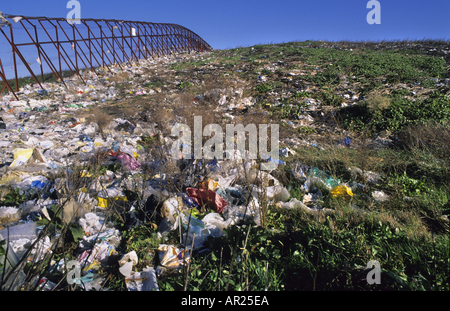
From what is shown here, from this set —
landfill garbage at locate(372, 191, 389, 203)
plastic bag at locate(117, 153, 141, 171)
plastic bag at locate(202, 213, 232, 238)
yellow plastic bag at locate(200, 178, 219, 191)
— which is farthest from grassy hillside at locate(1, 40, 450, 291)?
yellow plastic bag at locate(200, 178, 219, 191)

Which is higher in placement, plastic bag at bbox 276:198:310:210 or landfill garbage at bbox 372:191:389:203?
landfill garbage at bbox 372:191:389:203

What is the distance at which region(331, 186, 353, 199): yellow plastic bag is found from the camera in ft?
9.27

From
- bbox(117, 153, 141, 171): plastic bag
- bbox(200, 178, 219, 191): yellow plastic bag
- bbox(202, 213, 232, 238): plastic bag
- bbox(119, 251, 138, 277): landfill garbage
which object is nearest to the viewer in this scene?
bbox(119, 251, 138, 277): landfill garbage

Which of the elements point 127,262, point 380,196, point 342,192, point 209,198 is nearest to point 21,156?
point 127,262

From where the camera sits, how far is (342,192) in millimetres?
2855

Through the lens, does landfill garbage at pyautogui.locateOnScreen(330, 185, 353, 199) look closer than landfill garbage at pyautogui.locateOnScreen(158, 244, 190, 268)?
No

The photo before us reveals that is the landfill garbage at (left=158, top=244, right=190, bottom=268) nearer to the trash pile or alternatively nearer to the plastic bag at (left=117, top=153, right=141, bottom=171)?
the trash pile

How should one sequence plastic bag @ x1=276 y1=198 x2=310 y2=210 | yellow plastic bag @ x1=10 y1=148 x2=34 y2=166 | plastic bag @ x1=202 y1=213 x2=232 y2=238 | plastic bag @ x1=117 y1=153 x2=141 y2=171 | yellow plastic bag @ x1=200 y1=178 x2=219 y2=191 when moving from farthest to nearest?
plastic bag @ x1=117 y1=153 x2=141 y2=171
yellow plastic bag @ x1=10 y1=148 x2=34 y2=166
yellow plastic bag @ x1=200 y1=178 x2=219 y2=191
plastic bag @ x1=276 y1=198 x2=310 y2=210
plastic bag @ x1=202 y1=213 x2=232 y2=238

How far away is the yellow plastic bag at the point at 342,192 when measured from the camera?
2.83 meters

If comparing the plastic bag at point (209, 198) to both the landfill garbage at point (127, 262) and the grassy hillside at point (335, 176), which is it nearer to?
the grassy hillside at point (335, 176)

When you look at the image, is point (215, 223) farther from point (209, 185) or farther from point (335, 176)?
point (335, 176)

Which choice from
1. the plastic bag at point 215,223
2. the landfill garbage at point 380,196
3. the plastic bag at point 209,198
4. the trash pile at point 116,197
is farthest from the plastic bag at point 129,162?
the landfill garbage at point 380,196

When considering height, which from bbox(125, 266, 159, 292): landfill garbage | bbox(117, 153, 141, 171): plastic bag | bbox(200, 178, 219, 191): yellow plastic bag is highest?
bbox(117, 153, 141, 171): plastic bag
